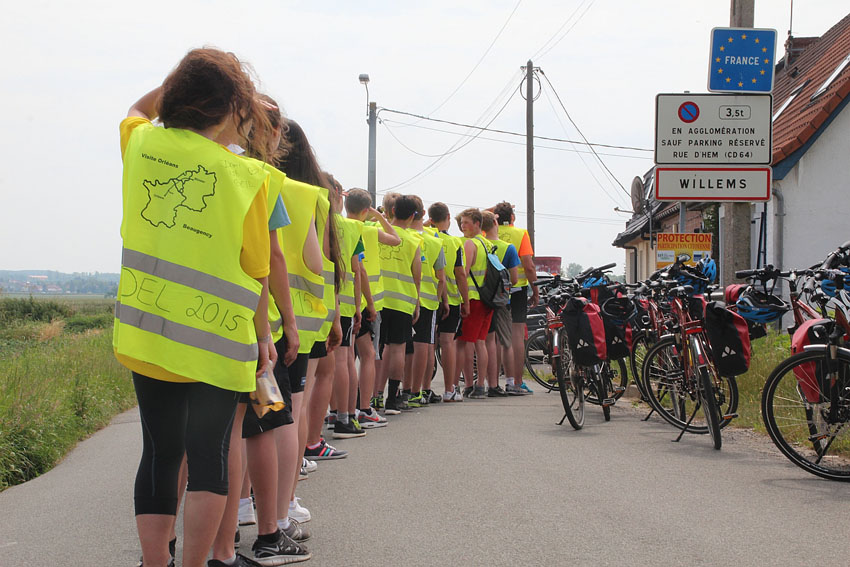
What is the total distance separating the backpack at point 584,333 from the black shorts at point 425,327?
2142mm

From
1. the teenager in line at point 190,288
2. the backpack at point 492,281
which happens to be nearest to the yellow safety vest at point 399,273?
the backpack at point 492,281

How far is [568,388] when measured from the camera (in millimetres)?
8422

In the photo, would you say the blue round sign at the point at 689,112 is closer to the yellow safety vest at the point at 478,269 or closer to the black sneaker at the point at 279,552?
the yellow safety vest at the point at 478,269

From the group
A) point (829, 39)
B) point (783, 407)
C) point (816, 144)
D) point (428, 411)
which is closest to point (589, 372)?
point (428, 411)

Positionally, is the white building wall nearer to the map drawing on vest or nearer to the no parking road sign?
the no parking road sign

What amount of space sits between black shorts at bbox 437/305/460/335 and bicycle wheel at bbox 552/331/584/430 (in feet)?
7.53

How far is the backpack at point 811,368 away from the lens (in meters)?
6.10

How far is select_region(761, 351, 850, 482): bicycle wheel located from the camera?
603cm

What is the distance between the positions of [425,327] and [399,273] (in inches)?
39.3

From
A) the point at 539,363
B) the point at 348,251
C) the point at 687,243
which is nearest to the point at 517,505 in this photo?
the point at 348,251

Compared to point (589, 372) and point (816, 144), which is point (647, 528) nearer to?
point (589, 372)

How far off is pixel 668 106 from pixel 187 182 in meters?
8.00

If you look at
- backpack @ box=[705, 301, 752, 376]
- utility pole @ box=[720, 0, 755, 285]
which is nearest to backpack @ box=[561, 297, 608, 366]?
backpack @ box=[705, 301, 752, 376]

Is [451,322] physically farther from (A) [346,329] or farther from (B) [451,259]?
(A) [346,329]
